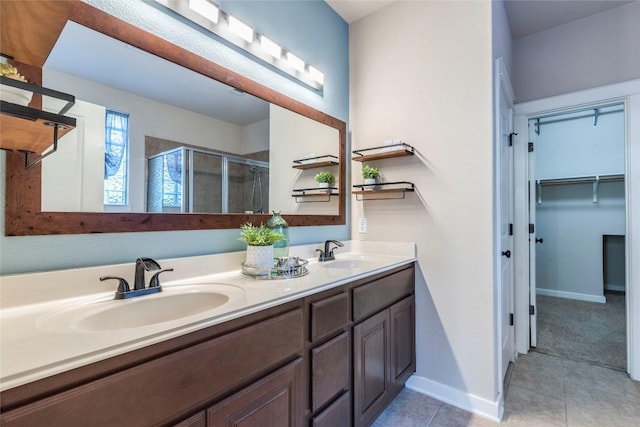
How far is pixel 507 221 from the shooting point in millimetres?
2314

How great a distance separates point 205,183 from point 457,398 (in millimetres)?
1973

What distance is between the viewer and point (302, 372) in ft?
3.65

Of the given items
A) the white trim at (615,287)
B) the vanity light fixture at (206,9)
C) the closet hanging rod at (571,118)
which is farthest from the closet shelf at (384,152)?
the white trim at (615,287)

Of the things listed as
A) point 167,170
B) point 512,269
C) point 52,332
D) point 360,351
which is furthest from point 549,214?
point 52,332

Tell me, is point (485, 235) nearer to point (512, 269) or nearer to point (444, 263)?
point (444, 263)

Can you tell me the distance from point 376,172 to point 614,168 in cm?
351

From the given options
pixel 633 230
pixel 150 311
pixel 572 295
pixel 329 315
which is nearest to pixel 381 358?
pixel 329 315

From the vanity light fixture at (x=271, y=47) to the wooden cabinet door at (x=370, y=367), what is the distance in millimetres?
1593

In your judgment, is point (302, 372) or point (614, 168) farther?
point (614, 168)

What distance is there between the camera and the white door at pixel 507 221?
2.11m

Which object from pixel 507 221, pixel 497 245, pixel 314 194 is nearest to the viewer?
pixel 497 245

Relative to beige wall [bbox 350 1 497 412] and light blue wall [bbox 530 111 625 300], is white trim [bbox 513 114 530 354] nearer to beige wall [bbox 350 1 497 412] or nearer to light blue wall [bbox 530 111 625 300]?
beige wall [bbox 350 1 497 412]

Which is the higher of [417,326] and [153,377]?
[153,377]

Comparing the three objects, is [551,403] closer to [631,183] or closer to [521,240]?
[521,240]
